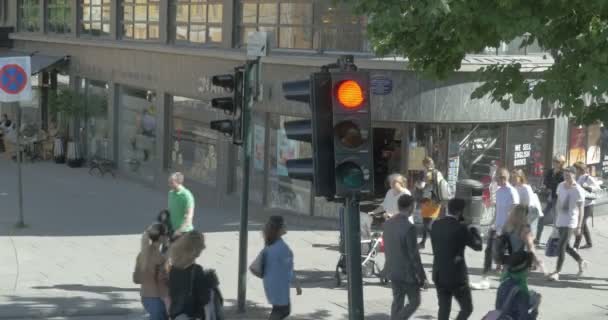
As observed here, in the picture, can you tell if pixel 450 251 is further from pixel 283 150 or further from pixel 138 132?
pixel 138 132

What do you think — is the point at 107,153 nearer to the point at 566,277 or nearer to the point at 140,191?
the point at 140,191

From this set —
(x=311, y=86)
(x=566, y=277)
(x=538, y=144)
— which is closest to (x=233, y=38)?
(x=538, y=144)

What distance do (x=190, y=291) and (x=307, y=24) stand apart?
32.5 feet

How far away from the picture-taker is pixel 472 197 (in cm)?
1669

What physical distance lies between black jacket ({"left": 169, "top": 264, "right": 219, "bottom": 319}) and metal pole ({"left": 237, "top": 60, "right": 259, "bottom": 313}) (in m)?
3.12

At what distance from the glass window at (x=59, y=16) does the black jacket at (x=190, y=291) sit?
20.2m

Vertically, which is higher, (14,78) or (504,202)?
(14,78)

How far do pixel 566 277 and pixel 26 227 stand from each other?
30.7ft

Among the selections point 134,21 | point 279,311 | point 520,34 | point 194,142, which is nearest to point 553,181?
point 520,34

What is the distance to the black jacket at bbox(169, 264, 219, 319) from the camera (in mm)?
8445

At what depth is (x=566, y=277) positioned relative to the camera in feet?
45.8

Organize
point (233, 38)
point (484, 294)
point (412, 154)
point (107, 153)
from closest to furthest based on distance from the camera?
point (484, 294) < point (412, 154) < point (233, 38) < point (107, 153)

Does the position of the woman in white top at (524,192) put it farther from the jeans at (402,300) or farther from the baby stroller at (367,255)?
the jeans at (402,300)

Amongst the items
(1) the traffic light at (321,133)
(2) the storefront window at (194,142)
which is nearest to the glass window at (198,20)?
(2) the storefront window at (194,142)
